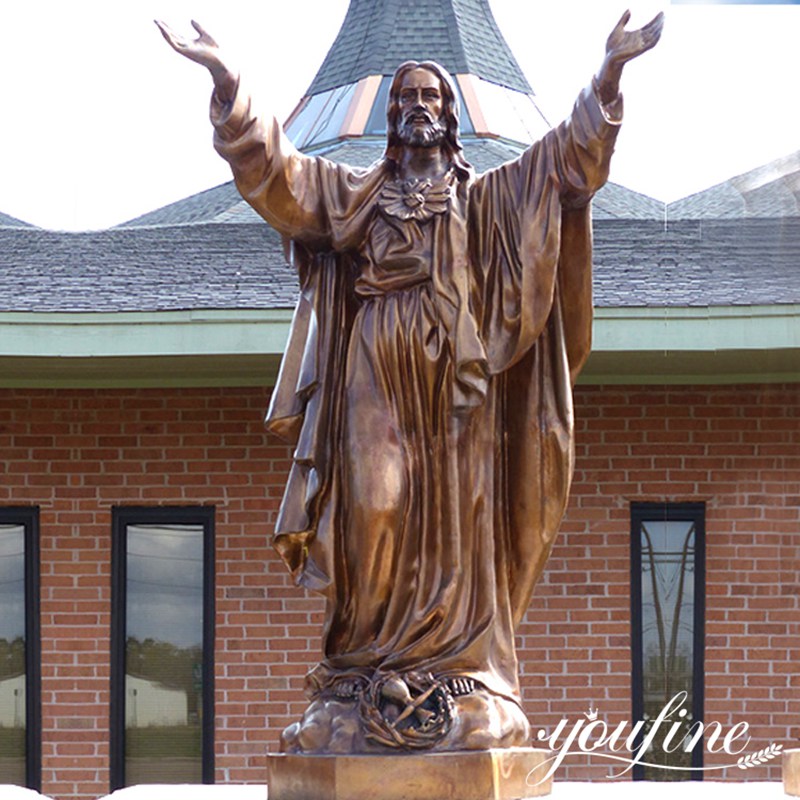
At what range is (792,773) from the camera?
6.61m

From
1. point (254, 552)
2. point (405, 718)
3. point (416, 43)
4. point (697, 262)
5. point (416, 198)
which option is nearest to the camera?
point (405, 718)

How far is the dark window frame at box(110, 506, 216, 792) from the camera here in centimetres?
1141

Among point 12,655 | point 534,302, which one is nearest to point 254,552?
point 12,655

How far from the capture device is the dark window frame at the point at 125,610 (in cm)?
1141

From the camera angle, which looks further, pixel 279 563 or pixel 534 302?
pixel 279 563

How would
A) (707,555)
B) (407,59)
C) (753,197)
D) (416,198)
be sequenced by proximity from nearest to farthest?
(416,198)
(707,555)
(753,197)
(407,59)

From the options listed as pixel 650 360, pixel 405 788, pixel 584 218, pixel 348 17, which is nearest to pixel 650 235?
pixel 650 360

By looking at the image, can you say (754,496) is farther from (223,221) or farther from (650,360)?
(223,221)

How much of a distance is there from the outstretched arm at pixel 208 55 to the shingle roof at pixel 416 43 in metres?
8.64

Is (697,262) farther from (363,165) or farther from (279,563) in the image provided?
(279,563)

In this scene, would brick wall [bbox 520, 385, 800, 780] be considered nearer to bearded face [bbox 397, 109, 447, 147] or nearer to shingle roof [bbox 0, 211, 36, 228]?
shingle roof [bbox 0, 211, 36, 228]

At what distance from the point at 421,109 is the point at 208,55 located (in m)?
0.68

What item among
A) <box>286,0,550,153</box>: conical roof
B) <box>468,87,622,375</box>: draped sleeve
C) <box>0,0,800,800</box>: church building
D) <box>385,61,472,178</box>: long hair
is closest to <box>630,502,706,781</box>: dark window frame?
<box>0,0,800,800</box>: church building

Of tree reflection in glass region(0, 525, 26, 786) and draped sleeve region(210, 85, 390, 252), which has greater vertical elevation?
draped sleeve region(210, 85, 390, 252)
